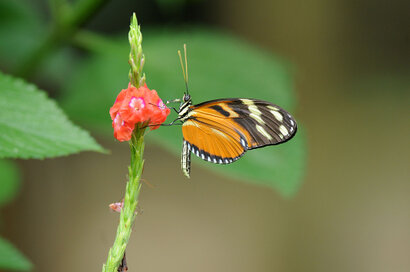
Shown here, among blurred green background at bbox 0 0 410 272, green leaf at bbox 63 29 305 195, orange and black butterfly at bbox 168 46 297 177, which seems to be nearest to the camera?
orange and black butterfly at bbox 168 46 297 177

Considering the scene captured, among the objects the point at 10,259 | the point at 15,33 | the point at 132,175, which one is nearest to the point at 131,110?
the point at 132,175

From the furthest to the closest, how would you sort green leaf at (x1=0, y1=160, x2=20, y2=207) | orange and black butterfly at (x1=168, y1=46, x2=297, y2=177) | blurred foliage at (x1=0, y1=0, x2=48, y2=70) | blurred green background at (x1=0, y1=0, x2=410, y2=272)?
1. blurred green background at (x1=0, y1=0, x2=410, y2=272)
2. blurred foliage at (x1=0, y1=0, x2=48, y2=70)
3. green leaf at (x1=0, y1=160, x2=20, y2=207)
4. orange and black butterfly at (x1=168, y1=46, x2=297, y2=177)

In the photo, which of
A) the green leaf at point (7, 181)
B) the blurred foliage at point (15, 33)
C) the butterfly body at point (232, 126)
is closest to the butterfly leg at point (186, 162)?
the butterfly body at point (232, 126)

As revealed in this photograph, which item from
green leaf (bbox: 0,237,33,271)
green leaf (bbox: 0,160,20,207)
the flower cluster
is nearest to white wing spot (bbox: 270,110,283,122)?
the flower cluster

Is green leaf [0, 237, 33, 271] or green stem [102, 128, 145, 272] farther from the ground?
green stem [102, 128, 145, 272]

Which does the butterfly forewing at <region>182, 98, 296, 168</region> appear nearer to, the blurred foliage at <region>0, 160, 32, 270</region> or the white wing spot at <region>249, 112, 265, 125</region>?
the white wing spot at <region>249, 112, 265, 125</region>

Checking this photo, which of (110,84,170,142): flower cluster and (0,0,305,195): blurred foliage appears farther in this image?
(0,0,305,195): blurred foliage

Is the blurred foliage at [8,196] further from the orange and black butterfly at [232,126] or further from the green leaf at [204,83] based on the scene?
the orange and black butterfly at [232,126]
